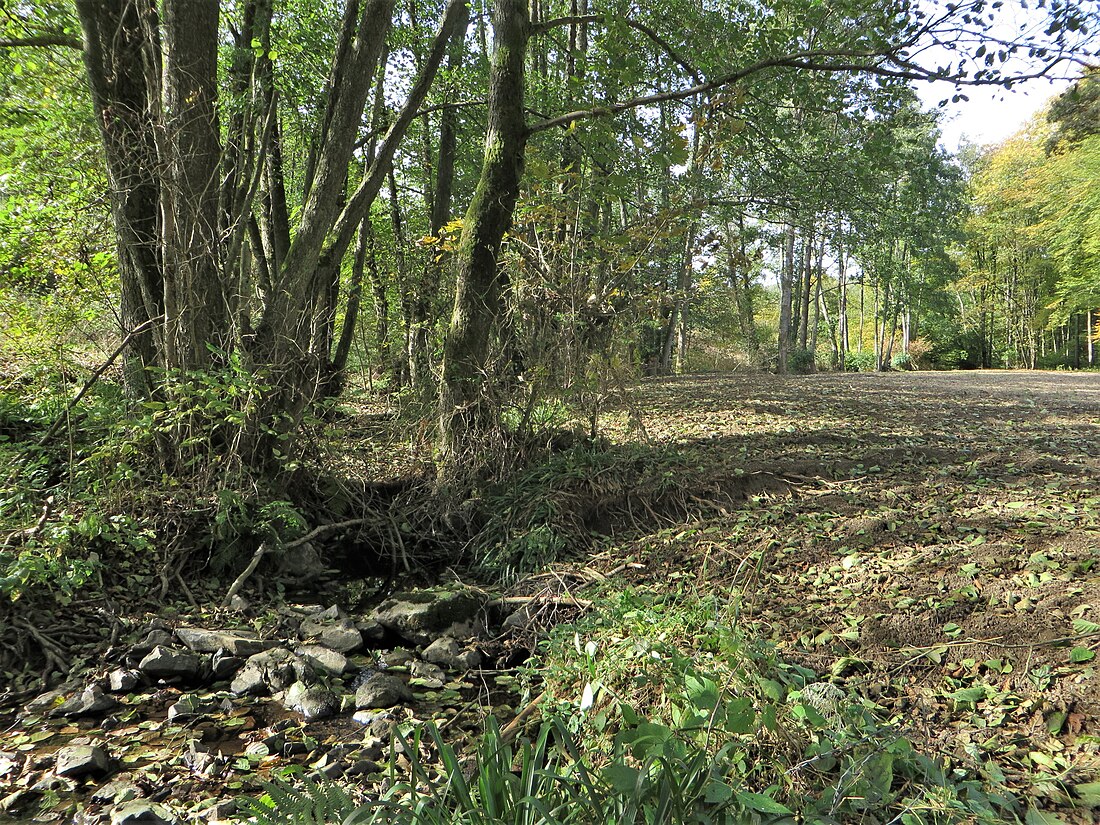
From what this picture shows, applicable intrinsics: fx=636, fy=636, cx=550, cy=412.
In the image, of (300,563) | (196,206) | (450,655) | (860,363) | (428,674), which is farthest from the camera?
(860,363)

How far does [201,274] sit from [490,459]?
8.24ft

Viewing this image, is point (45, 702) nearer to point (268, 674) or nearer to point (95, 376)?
point (268, 674)

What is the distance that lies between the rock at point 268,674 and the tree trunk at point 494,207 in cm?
280

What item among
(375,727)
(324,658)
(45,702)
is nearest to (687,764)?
(375,727)

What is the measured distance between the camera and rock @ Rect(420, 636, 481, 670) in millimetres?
3461

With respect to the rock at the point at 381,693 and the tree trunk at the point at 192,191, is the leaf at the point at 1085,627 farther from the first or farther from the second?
the tree trunk at the point at 192,191

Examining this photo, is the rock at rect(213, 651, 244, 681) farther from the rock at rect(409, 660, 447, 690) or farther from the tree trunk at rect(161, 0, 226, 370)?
the tree trunk at rect(161, 0, 226, 370)

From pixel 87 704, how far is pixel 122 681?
0.18m

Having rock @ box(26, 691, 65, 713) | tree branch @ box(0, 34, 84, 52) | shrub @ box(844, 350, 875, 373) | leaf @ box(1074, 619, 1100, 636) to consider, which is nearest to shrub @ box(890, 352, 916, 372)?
shrub @ box(844, 350, 875, 373)

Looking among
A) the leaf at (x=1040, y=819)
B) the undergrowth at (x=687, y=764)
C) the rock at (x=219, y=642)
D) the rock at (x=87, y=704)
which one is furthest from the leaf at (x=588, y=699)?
the rock at (x=87, y=704)

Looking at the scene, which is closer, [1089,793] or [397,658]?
[1089,793]

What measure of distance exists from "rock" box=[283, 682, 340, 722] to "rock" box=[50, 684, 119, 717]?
772mm

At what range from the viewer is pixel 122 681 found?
3045mm

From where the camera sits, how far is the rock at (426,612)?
3779 millimetres
